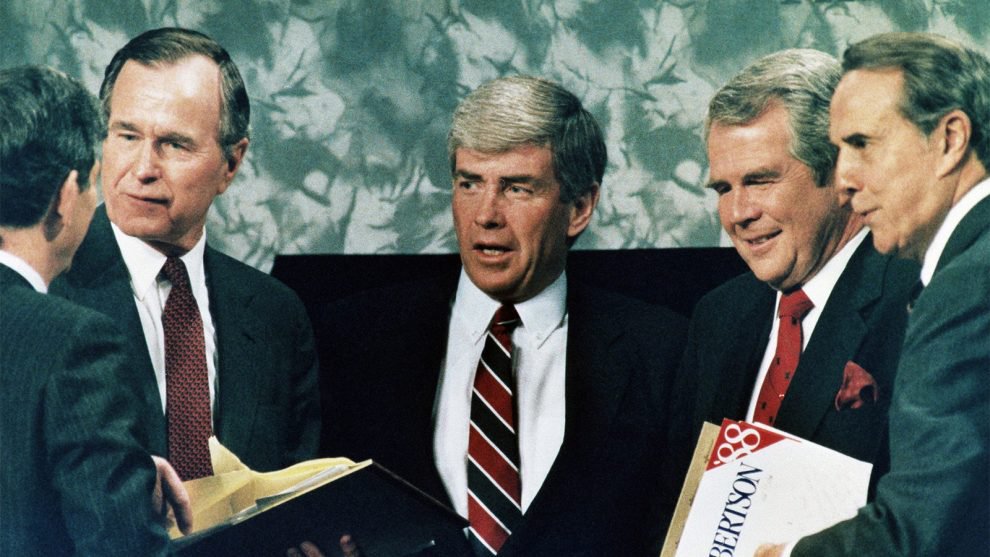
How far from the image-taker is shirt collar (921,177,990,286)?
3.28 m

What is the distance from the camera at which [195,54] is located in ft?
11.4

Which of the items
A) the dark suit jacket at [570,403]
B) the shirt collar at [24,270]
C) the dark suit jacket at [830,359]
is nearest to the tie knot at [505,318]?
the dark suit jacket at [570,403]

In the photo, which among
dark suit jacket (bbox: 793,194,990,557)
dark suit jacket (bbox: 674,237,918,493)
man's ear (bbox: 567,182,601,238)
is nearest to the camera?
dark suit jacket (bbox: 793,194,990,557)

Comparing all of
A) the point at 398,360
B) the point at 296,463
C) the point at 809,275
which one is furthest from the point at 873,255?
the point at 296,463

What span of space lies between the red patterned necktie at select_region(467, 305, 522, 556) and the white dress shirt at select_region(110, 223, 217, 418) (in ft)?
2.23

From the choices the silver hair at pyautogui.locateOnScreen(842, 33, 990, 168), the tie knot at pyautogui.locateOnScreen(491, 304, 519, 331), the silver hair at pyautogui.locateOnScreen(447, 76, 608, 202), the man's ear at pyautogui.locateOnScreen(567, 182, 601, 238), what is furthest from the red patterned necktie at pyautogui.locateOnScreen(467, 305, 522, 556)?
the silver hair at pyautogui.locateOnScreen(842, 33, 990, 168)

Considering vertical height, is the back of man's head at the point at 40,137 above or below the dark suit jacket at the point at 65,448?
above

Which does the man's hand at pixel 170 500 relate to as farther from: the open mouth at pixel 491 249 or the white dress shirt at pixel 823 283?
A: the white dress shirt at pixel 823 283

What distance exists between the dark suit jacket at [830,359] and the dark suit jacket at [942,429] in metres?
0.05

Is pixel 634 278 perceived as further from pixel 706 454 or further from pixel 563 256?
pixel 706 454

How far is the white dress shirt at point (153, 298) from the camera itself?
11.2ft

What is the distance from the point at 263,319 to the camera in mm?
3484

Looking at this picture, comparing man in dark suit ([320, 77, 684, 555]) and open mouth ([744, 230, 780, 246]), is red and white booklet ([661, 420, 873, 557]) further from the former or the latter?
open mouth ([744, 230, 780, 246])

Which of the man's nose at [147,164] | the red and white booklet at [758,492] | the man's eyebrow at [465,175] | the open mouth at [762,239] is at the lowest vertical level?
the red and white booklet at [758,492]
